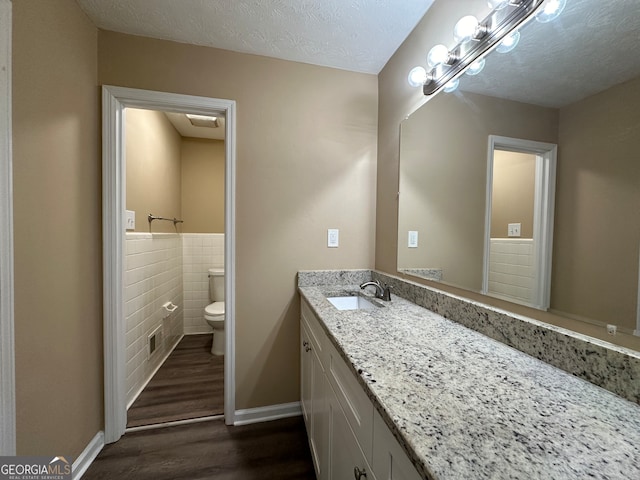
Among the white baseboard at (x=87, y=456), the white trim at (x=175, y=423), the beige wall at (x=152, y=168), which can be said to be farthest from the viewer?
the beige wall at (x=152, y=168)

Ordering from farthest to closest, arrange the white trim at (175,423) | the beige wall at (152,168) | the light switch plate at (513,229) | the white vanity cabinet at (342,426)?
the beige wall at (152,168), the white trim at (175,423), the light switch plate at (513,229), the white vanity cabinet at (342,426)

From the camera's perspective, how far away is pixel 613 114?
2.10 ft

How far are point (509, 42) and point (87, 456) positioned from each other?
275 centimetres

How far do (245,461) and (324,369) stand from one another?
33.7 inches

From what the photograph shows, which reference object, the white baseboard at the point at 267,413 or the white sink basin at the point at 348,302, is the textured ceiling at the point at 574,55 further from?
the white baseboard at the point at 267,413

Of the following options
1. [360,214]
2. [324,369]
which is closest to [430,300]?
[324,369]

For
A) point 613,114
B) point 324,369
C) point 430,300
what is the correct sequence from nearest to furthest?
point 613,114, point 324,369, point 430,300

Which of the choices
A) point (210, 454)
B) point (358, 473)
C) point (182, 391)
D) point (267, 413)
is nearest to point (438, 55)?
point (358, 473)

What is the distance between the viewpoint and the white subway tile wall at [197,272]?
3.09 m

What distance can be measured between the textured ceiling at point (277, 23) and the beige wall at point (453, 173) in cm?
51

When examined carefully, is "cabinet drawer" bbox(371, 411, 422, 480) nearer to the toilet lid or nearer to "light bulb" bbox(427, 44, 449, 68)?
"light bulb" bbox(427, 44, 449, 68)

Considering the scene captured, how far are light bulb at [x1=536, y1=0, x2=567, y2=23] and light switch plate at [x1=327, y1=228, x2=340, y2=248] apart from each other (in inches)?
52.1

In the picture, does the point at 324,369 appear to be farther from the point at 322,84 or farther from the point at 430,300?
the point at 322,84

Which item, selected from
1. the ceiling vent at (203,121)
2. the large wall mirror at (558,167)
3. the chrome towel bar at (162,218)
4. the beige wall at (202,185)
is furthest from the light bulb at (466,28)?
the beige wall at (202,185)
